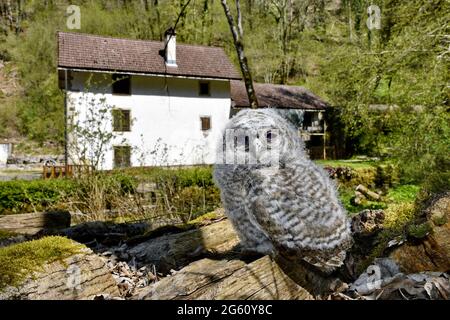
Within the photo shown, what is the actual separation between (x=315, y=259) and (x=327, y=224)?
0.25m

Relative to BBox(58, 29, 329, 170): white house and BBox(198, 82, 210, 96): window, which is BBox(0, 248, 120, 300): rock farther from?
BBox(198, 82, 210, 96): window

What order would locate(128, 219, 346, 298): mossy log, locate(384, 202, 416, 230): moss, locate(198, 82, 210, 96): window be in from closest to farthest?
locate(128, 219, 346, 298): mossy log, locate(384, 202, 416, 230): moss, locate(198, 82, 210, 96): window

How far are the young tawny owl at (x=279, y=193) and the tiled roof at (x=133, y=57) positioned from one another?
19.6 metres

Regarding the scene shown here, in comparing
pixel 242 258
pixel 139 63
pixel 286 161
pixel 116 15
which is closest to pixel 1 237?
pixel 242 258

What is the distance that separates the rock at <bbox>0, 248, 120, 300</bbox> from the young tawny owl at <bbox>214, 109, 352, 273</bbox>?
1035mm

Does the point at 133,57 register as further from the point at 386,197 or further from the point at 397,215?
the point at 397,215

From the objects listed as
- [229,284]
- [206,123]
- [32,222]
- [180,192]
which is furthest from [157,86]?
[229,284]

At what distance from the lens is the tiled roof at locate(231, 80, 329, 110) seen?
2688cm

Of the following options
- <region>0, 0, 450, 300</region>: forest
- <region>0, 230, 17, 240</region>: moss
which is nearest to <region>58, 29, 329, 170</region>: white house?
<region>0, 0, 450, 300</region>: forest

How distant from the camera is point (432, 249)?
2600mm

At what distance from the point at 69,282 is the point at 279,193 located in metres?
1.47

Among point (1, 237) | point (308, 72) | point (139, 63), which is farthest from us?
point (308, 72)

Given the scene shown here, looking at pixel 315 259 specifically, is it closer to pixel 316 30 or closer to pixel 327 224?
pixel 327 224

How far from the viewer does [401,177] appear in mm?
15641
